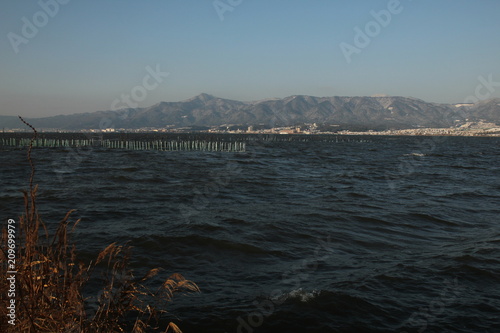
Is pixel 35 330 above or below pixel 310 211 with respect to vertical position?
above

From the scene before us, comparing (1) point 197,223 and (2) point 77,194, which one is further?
(2) point 77,194

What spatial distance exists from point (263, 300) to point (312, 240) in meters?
5.45

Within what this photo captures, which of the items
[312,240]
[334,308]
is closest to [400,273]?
[334,308]

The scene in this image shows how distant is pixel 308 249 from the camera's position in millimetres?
12180

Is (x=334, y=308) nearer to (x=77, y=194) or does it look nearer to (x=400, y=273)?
(x=400, y=273)

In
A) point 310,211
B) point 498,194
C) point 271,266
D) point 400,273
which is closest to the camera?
point 400,273

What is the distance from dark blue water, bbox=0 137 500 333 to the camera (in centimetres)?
758

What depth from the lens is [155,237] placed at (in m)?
13.1

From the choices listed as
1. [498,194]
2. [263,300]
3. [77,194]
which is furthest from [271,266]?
[498,194]

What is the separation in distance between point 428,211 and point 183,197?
45.1 ft

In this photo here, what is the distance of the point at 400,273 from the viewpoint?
9.82 meters

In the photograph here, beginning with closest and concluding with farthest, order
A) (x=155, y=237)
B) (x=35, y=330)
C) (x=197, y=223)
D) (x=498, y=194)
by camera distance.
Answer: (x=35, y=330)
(x=155, y=237)
(x=197, y=223)
(x=498, y=194)

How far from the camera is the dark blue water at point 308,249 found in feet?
24.9

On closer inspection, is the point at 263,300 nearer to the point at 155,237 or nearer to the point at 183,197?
the point at 155,237
